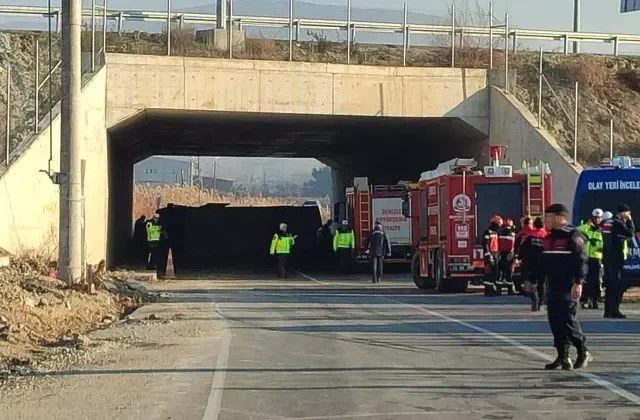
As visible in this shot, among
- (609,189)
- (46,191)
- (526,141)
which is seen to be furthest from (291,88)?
(609,189)

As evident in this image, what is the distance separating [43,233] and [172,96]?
286 inches

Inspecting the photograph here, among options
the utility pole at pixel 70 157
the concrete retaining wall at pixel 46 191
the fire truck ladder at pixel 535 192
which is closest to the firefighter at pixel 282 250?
the concrete retaining wall at pixel 46 191

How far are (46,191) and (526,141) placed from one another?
47.5 feet

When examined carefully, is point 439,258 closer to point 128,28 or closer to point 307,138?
point 128,28

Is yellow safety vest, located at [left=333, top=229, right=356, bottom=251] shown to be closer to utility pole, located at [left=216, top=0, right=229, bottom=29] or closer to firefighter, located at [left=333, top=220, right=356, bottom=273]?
firefighter, located at [left=333, top=220, right=356, bottom=273]

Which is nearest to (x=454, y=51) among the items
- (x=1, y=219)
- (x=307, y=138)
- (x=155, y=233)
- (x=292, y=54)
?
(x=292, y=54)

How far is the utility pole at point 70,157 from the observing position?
2378 cm

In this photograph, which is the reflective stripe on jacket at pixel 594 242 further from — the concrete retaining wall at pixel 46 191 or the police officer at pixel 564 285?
the concrete retaining wall at pixel 46 191

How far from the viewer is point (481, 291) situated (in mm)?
27312

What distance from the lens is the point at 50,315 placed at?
19.9 metres

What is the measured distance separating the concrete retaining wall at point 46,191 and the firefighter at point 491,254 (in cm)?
1076

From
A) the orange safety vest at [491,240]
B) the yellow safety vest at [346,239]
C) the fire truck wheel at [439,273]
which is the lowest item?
the fire truck wheel at [439,273]

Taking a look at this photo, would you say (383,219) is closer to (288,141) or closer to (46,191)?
(288,141)

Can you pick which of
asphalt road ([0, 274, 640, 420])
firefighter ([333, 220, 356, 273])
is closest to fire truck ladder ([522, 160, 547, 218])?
asphalt road ([0, 274, 640, 420])
